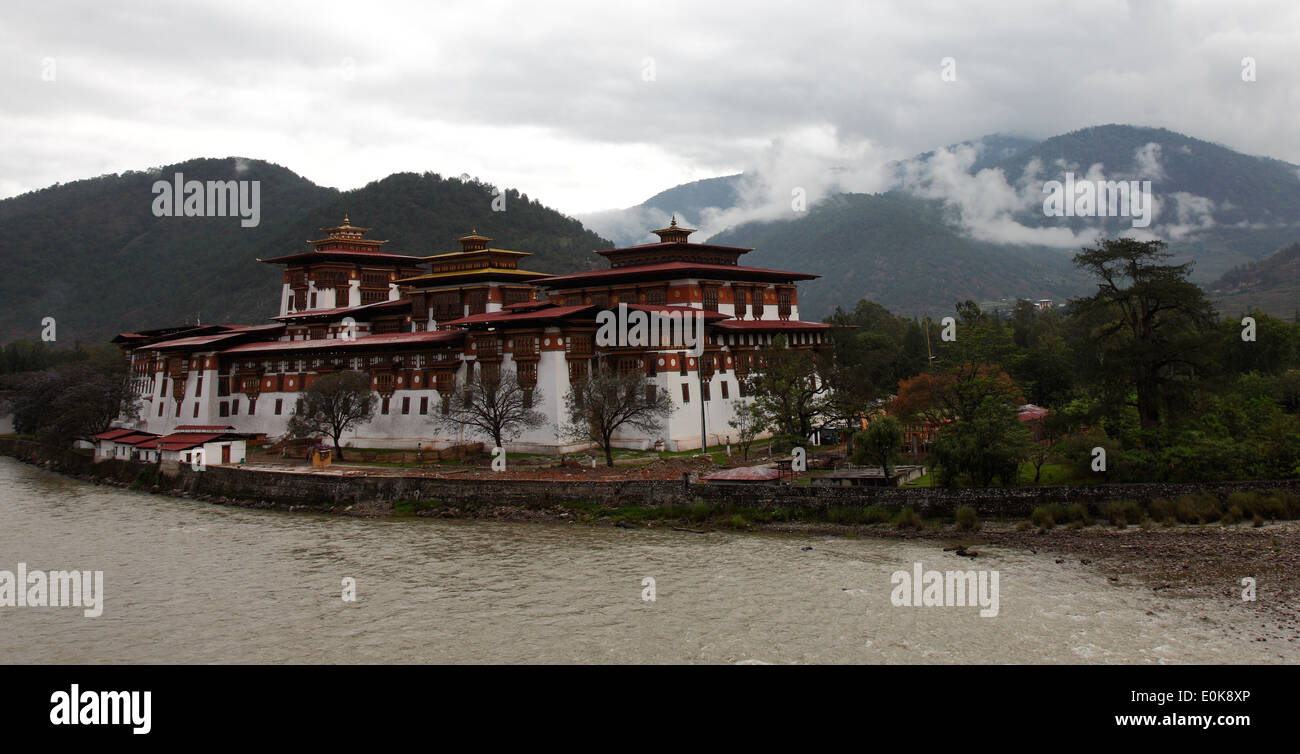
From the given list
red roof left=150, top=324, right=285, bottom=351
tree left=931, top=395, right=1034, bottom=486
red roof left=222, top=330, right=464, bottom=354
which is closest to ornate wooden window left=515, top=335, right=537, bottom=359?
red roof left=222, top=330, right=464, bottom=354

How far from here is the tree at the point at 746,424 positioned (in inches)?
1712

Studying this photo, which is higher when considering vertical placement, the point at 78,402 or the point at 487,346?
the point at 487,346

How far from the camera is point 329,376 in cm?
5462

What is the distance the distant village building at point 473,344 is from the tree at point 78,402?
1.90 meters

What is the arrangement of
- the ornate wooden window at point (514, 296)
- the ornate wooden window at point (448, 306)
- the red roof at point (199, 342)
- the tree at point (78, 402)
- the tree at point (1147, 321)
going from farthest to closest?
the tree at point (78, 402), the ornate wooden window at point (514, 296), the ornate wooden window at point (448, 306), the red roof at point (199, 342), the tree at point (1147, 321)

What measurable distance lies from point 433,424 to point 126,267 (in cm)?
16780

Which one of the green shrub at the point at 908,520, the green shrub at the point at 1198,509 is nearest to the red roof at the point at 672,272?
the green shrub at the point at 908,520

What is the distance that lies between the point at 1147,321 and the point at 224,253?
583 feet

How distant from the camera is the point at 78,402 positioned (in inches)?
2667

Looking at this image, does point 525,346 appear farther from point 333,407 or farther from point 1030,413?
point 1030,413

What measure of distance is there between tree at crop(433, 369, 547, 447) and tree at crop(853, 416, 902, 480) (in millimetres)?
18455

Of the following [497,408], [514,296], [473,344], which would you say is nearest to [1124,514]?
[497,408]

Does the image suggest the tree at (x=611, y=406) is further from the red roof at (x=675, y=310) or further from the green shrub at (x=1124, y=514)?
the green shrub at (x=1124, y=514)

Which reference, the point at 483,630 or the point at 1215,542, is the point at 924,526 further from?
the point at 483,630
